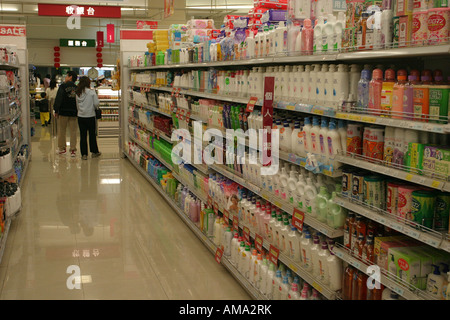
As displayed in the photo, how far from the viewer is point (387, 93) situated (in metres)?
2.61

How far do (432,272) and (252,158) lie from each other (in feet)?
7.02

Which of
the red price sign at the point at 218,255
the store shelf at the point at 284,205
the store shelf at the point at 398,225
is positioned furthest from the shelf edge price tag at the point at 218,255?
the store shelf at the point at 398,225

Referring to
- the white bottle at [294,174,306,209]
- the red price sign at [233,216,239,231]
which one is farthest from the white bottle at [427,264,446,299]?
the red price sign at [233,216,239,231]

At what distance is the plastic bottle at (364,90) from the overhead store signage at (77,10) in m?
9.38

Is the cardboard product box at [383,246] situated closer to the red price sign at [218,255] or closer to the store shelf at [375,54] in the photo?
the store shelf at [375,54]

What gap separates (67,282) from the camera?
453 centimetres

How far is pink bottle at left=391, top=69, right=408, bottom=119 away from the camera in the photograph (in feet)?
8.21

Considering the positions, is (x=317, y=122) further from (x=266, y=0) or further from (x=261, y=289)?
(x=266, y=0)

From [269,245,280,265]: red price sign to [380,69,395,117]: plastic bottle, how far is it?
150 centimetres

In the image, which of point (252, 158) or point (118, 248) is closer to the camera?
point (252, 158)

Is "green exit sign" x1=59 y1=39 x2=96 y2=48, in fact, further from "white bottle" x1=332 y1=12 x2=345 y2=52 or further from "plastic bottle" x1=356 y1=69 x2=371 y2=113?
"plastic bottle" x1=356 y1=69 x2=371 y2=113

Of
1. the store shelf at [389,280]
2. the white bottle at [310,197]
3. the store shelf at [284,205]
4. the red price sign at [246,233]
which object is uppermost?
the white bottle at [310,197]

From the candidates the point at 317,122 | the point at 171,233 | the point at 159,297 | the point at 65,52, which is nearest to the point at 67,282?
the point at 159,297

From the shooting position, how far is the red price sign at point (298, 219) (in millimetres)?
3391
